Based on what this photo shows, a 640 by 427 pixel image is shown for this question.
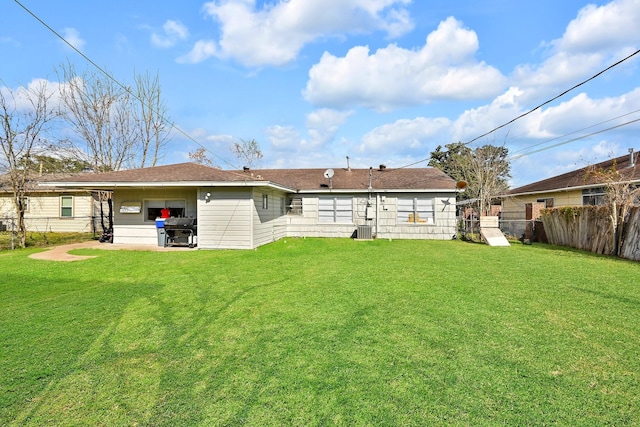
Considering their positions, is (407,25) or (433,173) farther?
(433,173)

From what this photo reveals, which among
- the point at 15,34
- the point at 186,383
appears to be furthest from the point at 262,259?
the point at 15,34

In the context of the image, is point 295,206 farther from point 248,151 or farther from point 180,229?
point 248,151

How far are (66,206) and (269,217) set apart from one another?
12.6 m

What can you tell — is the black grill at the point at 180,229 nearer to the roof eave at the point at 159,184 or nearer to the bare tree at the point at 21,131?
the roof eave at the point at 159,184

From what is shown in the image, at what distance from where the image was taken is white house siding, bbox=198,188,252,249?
433 inches

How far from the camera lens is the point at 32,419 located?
215cm

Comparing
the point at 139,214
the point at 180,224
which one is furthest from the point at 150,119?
the point at 180,224

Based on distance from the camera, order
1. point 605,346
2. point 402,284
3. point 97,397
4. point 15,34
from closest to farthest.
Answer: point 97,397 → point 605,346 → point 402,284 → point 15,34

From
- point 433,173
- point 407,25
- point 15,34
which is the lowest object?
point 433,173

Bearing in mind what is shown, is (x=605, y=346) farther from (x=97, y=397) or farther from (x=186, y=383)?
(x=97, y=397)

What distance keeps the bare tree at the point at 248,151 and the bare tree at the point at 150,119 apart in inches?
298

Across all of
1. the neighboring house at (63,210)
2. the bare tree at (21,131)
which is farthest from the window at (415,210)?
the neighboring house at (63,210)

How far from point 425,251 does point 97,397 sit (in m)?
9.51

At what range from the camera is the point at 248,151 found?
96.2 ft
